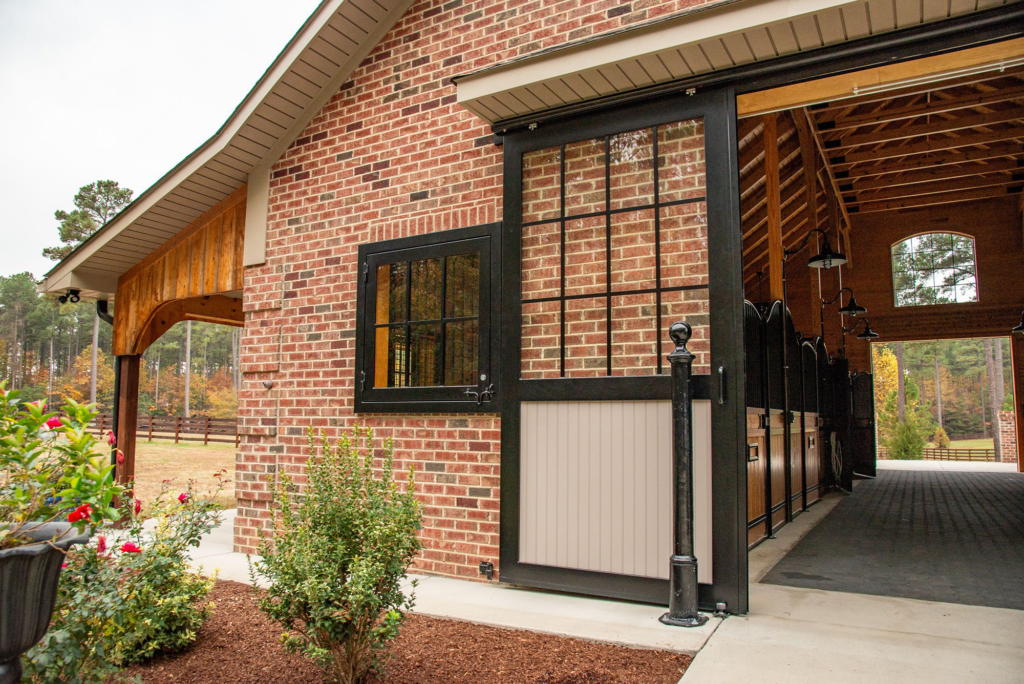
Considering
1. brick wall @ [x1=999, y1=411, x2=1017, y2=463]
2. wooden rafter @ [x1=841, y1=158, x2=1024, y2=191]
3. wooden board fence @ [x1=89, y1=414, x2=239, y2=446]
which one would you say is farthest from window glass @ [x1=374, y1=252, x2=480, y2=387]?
brick wall @ [x1=999, y1=411, x2=1017, y2=463]

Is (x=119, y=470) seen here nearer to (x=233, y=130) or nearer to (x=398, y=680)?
(x=233, y=130)

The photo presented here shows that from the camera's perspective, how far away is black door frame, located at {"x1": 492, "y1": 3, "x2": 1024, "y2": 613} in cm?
325

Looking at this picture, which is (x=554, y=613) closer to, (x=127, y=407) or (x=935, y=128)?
(x=127, y=407)

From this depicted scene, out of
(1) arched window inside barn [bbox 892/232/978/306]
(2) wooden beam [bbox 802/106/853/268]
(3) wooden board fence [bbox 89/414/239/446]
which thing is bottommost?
(3) wooden board fence [bbox 89/414/239/446]

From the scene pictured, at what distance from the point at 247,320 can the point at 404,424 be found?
184 cm

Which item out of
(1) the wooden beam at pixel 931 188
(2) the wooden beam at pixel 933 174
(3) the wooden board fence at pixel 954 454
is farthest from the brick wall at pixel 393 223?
(3) the wooden board fence at pixel 954 454

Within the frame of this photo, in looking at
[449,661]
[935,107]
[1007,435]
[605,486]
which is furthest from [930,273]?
[449,661]

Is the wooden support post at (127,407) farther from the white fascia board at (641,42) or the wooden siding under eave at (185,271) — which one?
the white fascia board at (641,42)

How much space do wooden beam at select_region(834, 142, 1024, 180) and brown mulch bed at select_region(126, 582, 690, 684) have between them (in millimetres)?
11946

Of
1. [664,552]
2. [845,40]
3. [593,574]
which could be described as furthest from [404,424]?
[845,40]

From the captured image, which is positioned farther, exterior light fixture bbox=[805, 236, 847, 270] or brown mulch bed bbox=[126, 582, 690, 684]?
exterior light fixture bbox=[805, 236, 847, 270]

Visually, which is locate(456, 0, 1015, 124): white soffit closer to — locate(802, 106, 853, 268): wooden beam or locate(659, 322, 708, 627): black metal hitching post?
locate(659, 322, 708, 627): black metal hitching post

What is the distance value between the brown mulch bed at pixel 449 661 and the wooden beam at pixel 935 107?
992 cm

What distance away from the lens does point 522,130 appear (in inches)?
173
